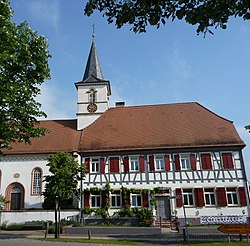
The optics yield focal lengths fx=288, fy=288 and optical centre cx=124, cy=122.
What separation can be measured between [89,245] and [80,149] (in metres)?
13.2

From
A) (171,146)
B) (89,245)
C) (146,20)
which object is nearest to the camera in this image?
(146,20)

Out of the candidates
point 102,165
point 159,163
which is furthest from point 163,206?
point 102,165

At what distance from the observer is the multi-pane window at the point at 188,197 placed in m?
24.4

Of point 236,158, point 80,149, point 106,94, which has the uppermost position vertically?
point 106,94

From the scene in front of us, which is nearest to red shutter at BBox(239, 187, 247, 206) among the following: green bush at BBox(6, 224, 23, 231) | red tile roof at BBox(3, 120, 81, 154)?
red tile roof at BBox(3, 120, 81, 154)

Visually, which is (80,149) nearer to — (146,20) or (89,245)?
(89,245)

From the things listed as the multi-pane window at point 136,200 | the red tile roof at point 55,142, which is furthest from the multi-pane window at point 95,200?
the red tile roof at point 55,142

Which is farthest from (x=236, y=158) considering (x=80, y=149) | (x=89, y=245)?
(x=89, y=245)

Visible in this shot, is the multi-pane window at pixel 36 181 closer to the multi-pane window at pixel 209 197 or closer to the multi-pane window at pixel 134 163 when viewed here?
the multi-pane window at pixel 134 163

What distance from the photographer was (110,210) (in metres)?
24.7

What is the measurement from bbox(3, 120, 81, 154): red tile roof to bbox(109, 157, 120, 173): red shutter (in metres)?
3.76

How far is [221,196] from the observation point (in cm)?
2403

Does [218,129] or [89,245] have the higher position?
[218,129]

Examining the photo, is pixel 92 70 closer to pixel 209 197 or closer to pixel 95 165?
pixel 95 165
